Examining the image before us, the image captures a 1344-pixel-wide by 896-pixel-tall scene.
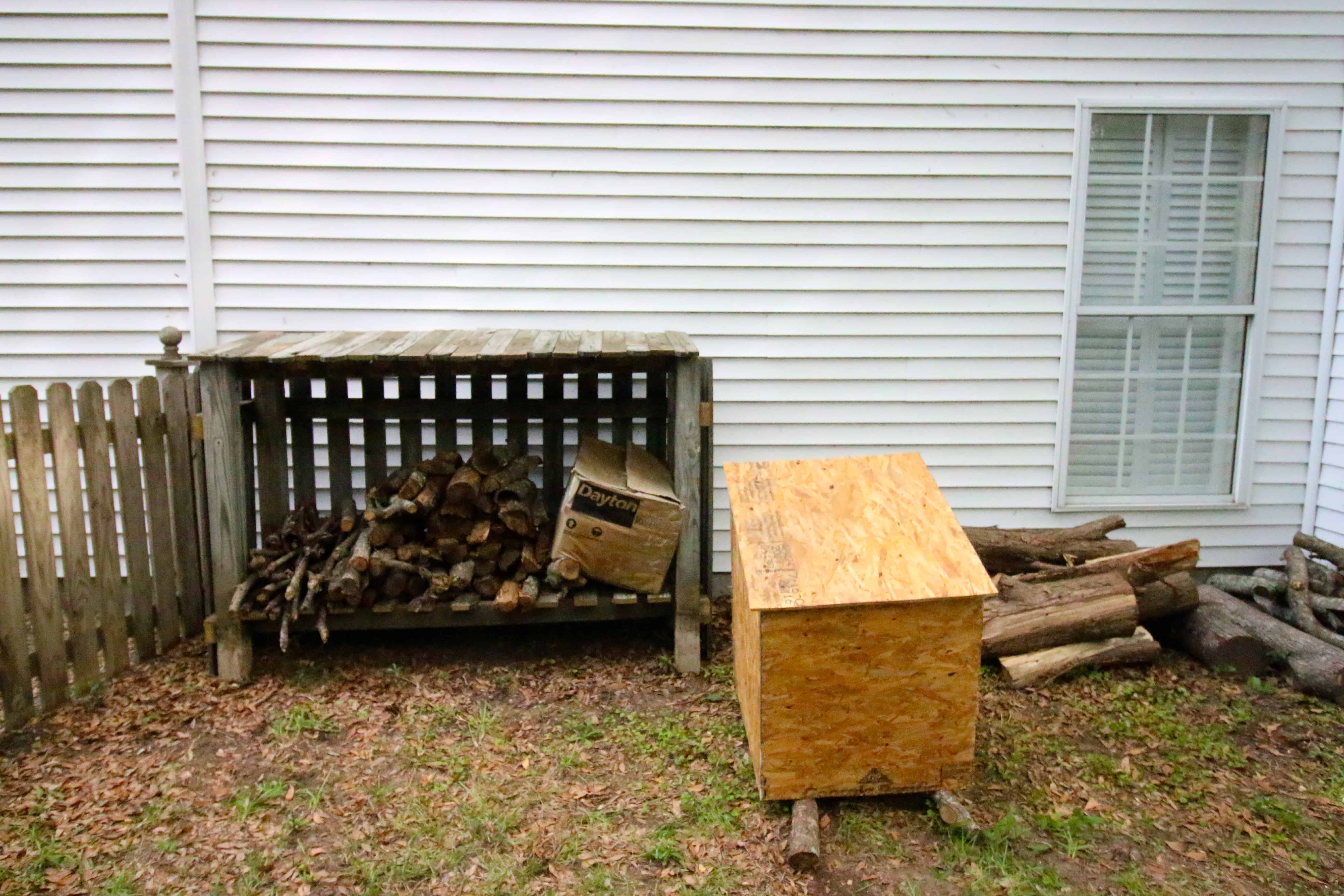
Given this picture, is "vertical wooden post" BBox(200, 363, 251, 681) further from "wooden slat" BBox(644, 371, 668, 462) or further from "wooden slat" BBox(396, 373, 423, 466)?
"wooden slat" BBox(644, 371, 668, 462)

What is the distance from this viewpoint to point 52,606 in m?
3.90

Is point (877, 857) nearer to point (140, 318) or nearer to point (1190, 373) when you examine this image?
point (1190, 373)

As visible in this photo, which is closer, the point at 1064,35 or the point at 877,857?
the point at 877,857

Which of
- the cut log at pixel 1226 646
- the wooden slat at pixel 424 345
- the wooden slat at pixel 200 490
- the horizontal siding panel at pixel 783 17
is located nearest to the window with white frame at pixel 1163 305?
the horizontal siding panel at pixel 783 17

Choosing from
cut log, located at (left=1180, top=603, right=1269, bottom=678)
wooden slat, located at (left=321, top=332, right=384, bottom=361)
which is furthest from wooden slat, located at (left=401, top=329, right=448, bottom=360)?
cut log, located at (left=1180, top=603, right=1269, bottom=678)

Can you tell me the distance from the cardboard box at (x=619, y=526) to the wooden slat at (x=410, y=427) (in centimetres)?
102

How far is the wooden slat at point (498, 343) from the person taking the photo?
160 inches

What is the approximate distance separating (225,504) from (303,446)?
80cm

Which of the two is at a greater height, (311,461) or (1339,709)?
(311,461)

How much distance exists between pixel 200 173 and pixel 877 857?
4.90m

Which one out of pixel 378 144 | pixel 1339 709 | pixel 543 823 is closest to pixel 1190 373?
pixel 1339 709

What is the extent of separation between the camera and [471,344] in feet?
14.3

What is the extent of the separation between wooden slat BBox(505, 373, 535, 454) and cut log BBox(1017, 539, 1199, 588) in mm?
2823

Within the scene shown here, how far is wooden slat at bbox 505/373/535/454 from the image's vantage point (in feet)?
16.5
